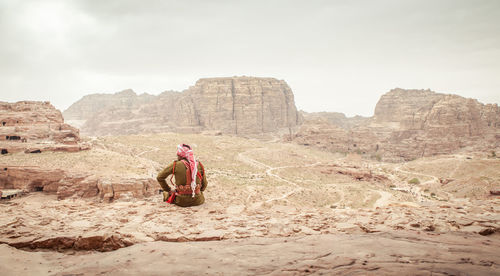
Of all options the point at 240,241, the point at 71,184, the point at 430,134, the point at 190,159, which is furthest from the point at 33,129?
the point at 430,134

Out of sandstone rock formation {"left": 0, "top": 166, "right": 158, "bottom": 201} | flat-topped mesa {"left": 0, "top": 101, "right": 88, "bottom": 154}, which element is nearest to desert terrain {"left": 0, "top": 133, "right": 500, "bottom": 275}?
sandstone rock formation {"left": 0, "top": 166, "right": 158, "bottom": 201}

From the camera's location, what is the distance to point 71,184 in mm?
19672

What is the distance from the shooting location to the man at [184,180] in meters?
7.97

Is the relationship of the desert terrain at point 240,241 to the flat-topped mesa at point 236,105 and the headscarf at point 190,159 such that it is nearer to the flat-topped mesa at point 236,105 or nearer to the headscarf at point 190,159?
the headscarf at point 190,159

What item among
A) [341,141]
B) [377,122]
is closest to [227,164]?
[341,141]

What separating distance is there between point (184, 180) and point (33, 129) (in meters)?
33.9

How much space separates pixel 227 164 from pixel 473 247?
132 ft

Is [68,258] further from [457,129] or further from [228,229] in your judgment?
[457,129]

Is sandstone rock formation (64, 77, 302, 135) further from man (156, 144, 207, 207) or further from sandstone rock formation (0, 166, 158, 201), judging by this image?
man (156, 144, 207, 207)

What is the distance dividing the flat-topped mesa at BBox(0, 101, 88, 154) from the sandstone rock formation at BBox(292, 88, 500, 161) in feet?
199

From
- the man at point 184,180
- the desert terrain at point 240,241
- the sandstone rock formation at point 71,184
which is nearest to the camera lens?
the desert terrain at point 240,241

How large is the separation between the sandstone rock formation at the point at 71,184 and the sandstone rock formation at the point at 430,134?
65317 millimetres

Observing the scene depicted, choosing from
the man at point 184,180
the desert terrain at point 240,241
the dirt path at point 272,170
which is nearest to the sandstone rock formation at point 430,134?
the dirt path at point 272,170

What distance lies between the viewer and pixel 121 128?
13288 cm
